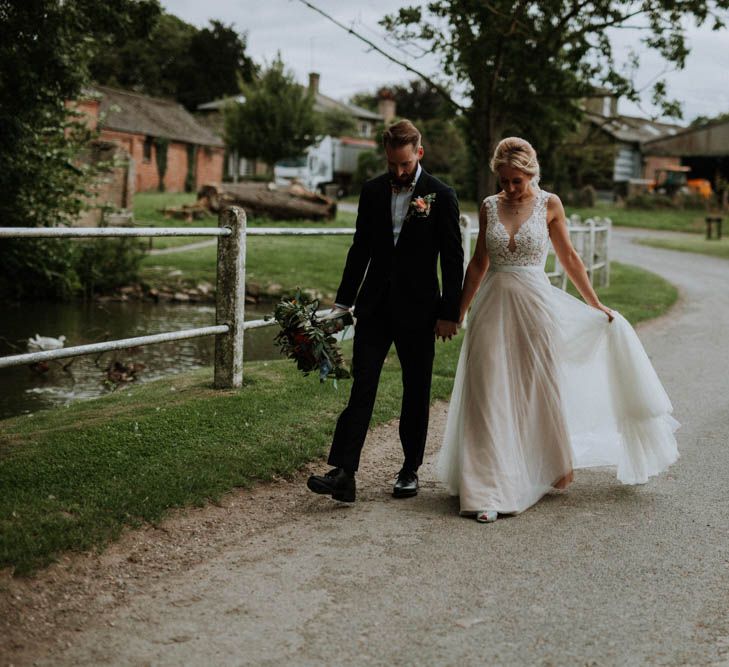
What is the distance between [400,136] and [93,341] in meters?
9.31

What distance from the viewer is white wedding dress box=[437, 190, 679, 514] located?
5395mm

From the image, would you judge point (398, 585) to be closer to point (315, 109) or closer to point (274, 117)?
point (274, 117)

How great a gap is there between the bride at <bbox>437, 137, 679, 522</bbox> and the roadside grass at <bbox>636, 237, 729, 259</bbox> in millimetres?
23246

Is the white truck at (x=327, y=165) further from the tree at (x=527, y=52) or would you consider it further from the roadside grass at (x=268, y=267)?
the tree at (x=527, y=52)

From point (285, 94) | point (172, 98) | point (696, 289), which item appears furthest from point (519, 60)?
point (172, 98)

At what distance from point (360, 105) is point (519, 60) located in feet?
301

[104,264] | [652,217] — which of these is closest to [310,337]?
[104,264]

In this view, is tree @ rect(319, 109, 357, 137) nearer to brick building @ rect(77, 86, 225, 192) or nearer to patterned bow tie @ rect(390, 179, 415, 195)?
brick building @ rect(77, 86, 225, 192)

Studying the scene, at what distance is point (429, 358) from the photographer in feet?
18.4

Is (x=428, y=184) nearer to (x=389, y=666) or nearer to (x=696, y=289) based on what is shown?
(x=389, y=666)

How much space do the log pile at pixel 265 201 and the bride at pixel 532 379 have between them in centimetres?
2467

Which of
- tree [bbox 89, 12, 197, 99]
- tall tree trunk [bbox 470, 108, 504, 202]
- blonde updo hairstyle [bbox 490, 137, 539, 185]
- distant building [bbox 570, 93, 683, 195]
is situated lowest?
blonde updo hairstyle [bbox 490, 137, 539, 185]

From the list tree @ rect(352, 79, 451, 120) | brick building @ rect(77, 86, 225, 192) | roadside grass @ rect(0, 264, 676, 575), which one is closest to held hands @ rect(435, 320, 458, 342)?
roadside grass @ rect(0, 264, 676, 575)

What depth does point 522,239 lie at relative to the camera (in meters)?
5.55
